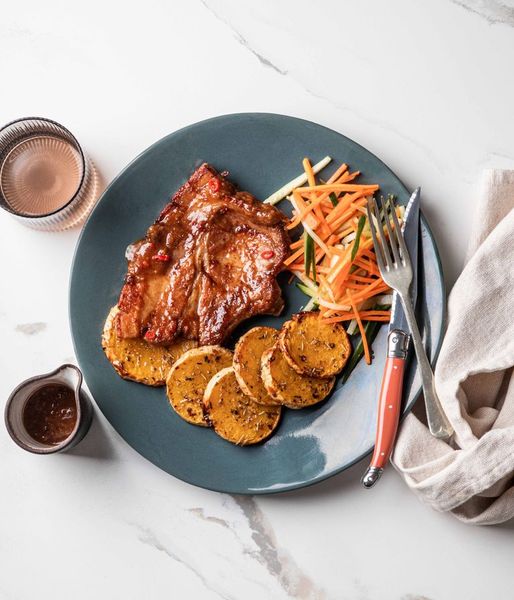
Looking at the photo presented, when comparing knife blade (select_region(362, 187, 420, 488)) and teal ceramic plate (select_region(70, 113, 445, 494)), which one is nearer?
knife blade (select_region(362, 187, 420, 488))

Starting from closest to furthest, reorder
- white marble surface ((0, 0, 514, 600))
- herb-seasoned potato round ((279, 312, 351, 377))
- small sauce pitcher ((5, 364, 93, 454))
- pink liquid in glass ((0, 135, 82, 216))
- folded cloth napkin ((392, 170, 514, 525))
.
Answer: folded cloth napkin ((392, 170, 514, 525))
herb-seasoned potato round ((279, 312, 351, 377))
small sauce pitcher ((5, 364, 93, 454))
white marble surface ((0, 0, 514, 600))
pink liquid in glass ((0, 135, 82, 216))

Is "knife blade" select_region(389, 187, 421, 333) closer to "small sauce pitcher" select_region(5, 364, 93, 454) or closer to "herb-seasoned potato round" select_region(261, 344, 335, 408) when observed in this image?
"herb-seasoned potato round" select_region(261, 344, 335, 408)

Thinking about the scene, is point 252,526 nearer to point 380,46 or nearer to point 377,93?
point 377,93

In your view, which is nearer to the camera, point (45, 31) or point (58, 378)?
point (58, 378)

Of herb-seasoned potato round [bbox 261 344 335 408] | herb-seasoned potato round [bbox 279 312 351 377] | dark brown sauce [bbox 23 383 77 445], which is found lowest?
dark brown sauce [bbox 23 383 77 445]

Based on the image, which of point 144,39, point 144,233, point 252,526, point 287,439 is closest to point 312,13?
point 144,39

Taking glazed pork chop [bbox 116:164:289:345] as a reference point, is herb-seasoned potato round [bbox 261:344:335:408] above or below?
below

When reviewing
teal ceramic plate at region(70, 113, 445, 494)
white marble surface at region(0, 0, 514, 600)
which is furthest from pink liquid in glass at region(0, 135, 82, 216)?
teal ceramic plate at region(70, 113, 445, 494)
